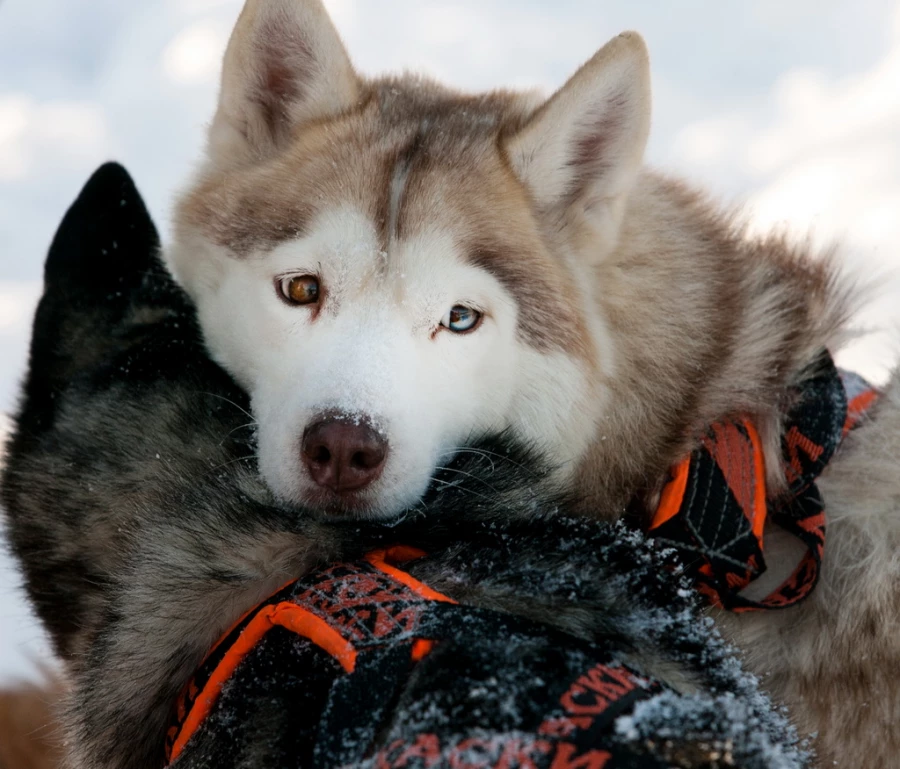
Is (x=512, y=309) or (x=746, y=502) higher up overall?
(x=512, y=309)

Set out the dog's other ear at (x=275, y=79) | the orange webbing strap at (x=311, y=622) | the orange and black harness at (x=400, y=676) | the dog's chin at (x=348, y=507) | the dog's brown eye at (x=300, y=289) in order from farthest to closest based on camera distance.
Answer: the dog's other ear at (x=275, y=79)
the dog's brown eye at (x=300, y=289)
the dog's chin at (x=348, y=507)
the orange webbing strap at (x=311, y=622)
the orange and black harness at (x=400, y=676)

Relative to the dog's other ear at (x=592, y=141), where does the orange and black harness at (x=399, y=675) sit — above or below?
below

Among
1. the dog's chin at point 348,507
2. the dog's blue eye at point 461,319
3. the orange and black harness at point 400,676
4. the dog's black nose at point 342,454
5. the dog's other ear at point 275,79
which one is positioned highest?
the dog's other ear at point 275,79

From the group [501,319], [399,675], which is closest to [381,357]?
[501,319]

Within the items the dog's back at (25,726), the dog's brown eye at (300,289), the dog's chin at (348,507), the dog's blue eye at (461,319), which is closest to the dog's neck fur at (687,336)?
the dog's blue eye at (461,319)

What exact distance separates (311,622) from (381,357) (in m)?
0.70

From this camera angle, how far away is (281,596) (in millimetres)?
1413

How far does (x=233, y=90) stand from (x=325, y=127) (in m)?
0.31

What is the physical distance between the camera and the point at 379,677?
119 cm

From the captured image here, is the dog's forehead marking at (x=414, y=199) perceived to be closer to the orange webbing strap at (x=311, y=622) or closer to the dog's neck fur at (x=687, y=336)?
the dog's neck fur at (x=687, y=336)

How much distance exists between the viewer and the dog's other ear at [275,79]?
7.44ft

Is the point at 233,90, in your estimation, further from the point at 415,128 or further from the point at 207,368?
the point at 207,368

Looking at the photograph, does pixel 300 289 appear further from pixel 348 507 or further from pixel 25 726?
pixel 25 726

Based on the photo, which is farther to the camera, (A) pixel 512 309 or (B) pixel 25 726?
(B) pixel 25 726
